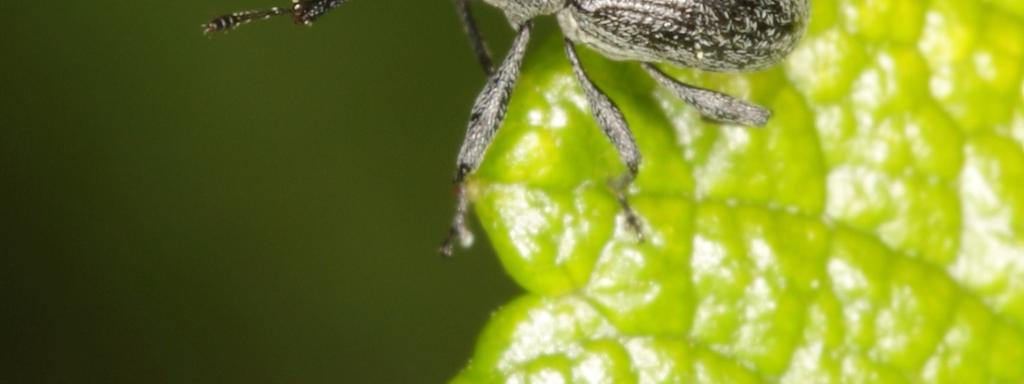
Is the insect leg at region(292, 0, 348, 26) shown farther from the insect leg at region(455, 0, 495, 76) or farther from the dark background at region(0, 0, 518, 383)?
the dark background at region(0, 0, 518, 383)

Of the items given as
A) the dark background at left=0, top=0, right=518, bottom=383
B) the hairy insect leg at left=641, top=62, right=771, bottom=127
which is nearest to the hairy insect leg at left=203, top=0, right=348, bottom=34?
the hairy insect leg at left=641, top=62, right=771, bottom=127

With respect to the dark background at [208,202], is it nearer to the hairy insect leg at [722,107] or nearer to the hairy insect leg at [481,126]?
the hairy insect leg at [481,126]

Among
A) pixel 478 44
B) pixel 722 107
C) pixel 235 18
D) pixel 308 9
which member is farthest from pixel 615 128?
pixel 235 18

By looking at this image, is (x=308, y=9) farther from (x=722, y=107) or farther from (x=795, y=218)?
(x=795, y=218)

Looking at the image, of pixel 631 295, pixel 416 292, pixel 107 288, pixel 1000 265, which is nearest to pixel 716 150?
pixel 631 295

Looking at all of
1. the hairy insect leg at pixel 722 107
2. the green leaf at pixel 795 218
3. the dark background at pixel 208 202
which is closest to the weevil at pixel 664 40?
the hairy insect leg at pixel 722 107
